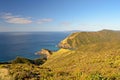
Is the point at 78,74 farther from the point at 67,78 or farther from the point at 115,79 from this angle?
the point at 115,79

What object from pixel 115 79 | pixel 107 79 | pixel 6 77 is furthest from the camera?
pixel 6 77

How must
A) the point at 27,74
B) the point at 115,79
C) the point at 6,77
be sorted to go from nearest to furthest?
the point at 115,79 → the point at 6,77 → the point at 27,74

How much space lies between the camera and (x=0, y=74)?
1507 centimetres

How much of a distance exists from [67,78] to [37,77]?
7.72ft

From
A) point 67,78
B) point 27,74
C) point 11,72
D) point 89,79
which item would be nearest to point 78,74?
point 67,78

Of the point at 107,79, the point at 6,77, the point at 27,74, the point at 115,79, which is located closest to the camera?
the point at 107,79

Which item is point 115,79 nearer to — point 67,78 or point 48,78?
point 67,78

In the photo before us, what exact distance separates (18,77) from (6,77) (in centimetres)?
84

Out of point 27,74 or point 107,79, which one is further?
point 27,74

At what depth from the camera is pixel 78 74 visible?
51.3 feet

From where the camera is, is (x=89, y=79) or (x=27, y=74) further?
(x=27, y=74)

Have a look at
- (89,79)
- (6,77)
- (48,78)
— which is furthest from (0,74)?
(89,79)

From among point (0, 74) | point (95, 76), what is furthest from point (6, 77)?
point (95, 76)

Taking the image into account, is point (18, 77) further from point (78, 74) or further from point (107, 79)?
point (107, 79)
